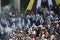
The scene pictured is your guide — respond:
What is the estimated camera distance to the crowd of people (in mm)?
15031

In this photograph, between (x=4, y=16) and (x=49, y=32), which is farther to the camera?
(x=4, y=16)

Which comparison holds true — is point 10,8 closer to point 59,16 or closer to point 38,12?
point 38,12

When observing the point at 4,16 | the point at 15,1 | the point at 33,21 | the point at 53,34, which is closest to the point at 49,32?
the point at 53,34

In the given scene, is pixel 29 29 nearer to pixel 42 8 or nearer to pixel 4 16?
pixel 4 16

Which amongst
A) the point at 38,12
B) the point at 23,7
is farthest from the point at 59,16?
the point at 23,7

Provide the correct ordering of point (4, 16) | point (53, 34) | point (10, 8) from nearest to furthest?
1. point (53, 34)
2. point (4, 16)
3. point (10, 8)

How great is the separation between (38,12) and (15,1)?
158cm

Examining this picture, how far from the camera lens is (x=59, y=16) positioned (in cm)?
1752

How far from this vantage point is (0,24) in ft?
52.5

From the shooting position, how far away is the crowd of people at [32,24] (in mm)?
15031

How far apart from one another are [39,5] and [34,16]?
48.5 inches

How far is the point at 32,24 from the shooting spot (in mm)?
16516

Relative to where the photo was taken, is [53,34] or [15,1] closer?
[53,34]

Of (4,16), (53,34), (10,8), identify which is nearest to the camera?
(53,34)
